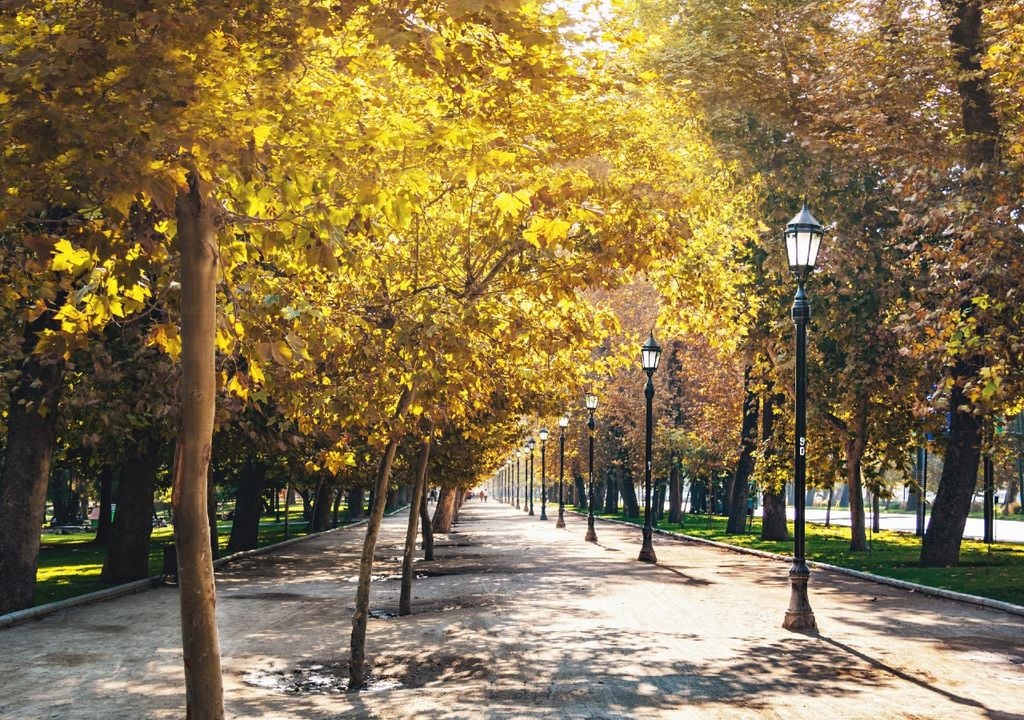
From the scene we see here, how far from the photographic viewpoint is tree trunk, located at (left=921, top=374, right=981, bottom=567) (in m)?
25.2

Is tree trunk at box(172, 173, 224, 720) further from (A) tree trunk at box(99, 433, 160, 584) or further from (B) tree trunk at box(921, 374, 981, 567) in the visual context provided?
(B) tree trunk at box(921, 374, 981, 567)

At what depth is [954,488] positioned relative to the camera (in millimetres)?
25609

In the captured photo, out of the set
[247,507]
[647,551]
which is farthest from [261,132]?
[247,507]

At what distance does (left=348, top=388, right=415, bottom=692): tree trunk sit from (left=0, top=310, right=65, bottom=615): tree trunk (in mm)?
7128

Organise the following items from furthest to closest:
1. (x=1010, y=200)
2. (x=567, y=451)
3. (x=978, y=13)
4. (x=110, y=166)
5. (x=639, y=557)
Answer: (x=567, y=451)
(x=639, y=557)
(x=978, y=13)
(x=1010, y=200)
(x=110, y=166)

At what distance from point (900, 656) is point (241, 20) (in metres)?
10.4

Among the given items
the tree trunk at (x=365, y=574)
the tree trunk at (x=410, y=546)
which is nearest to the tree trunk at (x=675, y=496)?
the tree trunk at (x=410, y=546)

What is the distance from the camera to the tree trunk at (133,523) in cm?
2506

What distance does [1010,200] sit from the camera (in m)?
18.5

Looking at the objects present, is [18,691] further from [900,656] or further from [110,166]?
[900,656]

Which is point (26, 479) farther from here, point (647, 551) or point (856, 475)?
point (856, 475)

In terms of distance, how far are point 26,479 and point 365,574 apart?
8.36 metres

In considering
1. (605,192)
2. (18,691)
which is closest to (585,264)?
(605,192)

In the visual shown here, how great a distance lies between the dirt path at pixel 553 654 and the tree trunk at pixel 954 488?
10.4 ft
